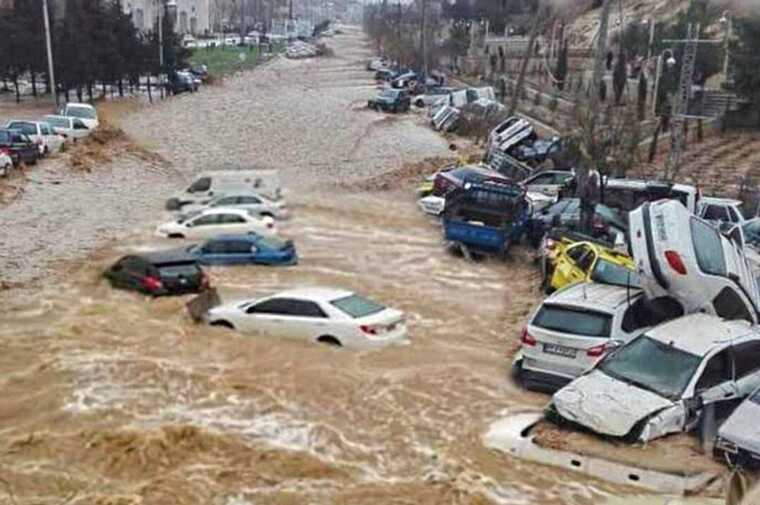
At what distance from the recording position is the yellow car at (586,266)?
15938 millimetres

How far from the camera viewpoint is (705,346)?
11562 mm

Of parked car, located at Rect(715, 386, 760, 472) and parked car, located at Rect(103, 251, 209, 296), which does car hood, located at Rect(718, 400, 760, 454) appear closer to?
parked car, located at Rect(715, 386, 760, 472)

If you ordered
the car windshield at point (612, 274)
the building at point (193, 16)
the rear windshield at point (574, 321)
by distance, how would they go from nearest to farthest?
1. the rear windshield at point (574, 321)
2. the car windshield at point (612, 274)
3. the building at point (193, 16)

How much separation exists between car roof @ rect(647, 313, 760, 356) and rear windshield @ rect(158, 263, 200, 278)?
9822 mm

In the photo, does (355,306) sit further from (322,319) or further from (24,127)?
(24,127)

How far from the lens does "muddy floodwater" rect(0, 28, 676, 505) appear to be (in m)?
10.7

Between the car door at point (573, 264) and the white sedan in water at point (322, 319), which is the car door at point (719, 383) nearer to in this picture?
the car door at point (573, 264)

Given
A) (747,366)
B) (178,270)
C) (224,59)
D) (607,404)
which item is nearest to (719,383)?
(747,366)

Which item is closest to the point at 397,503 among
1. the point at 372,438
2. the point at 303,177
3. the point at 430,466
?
the point at 430,466

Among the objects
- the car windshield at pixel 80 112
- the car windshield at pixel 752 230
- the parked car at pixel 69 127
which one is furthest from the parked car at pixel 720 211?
the car windshield at pixel 80 112

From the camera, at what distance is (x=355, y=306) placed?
51.7ft

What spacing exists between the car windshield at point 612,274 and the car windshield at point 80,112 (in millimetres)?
31261

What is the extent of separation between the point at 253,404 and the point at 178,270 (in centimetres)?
614

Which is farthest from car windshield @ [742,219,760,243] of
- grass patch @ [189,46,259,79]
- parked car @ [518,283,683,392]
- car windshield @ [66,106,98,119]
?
grass patch @ [189,46,259,79]
